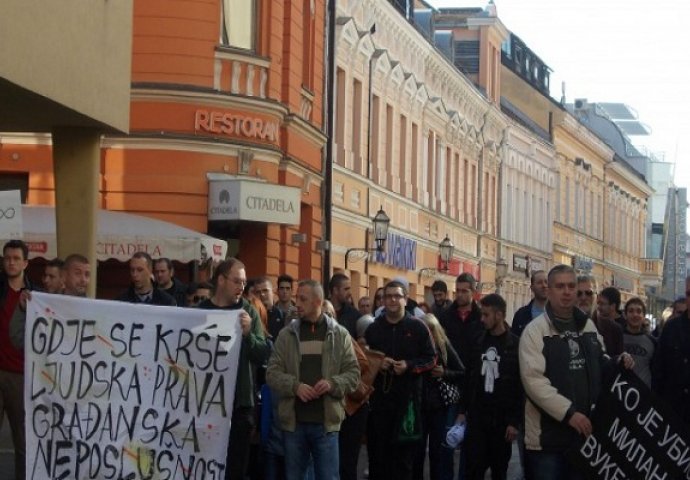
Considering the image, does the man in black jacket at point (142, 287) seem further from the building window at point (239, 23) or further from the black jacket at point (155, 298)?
the building window at point (239, 23)

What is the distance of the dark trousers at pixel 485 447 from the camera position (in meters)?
13.9

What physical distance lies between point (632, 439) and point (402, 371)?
3.27 m

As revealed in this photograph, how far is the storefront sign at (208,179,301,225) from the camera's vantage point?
82.4ft

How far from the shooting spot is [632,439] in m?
11.0

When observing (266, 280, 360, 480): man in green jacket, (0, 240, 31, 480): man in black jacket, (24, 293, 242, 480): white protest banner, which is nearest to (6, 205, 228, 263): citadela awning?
(0, 240, 31, 480): man in black jacket

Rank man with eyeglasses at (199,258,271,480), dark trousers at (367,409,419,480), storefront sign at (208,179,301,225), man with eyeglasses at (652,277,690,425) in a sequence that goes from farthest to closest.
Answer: storefront sign at (208,179,301,225), dark trousers at (367,409,419,480), man with eyeglasses at (652,277,690,425), man with eyeglasses at (199,258,271,480)

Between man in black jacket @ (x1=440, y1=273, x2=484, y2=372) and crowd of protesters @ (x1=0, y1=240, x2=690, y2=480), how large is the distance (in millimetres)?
13

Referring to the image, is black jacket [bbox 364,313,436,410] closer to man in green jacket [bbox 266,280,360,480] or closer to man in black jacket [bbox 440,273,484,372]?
man in black jacket [bbox 440,273,484,372]

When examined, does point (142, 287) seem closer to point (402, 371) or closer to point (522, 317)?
point (402, 371)

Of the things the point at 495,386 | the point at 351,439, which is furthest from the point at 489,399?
the point at 351,439

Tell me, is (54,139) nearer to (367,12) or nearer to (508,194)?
(367,12)

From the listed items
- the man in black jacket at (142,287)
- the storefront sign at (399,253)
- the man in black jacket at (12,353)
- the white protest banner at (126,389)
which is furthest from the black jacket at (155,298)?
the storefront sign at (399,253)

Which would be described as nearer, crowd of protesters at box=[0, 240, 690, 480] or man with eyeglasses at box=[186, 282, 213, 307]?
crowd of protesters at box=[0, 240, 690, 480]

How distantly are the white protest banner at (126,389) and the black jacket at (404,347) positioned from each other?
109 inches
